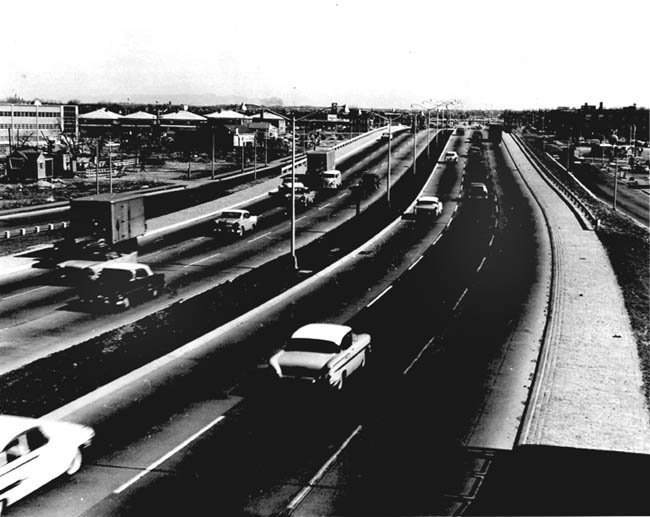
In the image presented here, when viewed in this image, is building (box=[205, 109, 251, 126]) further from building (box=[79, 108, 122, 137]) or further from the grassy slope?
the grassy slope

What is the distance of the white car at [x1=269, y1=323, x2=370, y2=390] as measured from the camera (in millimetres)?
18797

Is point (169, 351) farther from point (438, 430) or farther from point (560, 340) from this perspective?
point (560, 340)

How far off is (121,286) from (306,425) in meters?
13.3

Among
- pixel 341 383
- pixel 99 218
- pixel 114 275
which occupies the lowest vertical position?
pixel 341 383

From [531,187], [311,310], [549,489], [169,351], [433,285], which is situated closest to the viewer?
[549,489]

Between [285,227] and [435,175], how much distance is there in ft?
118

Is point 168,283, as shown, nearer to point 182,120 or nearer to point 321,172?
point 321,172

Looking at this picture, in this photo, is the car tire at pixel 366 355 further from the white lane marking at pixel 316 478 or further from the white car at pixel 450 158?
the white car at pixel 450 158

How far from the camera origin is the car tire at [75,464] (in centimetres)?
1439

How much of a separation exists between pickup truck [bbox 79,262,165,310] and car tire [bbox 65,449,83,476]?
530 inches

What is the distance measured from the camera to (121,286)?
28.4 metres

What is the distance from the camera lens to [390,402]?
1877 centimetres

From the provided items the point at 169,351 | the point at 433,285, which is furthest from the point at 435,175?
the point at 169,351

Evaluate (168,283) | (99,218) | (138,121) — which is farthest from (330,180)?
(138,121)
